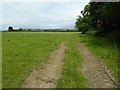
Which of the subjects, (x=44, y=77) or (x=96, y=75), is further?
(x=96, y=75)

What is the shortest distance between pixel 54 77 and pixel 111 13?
22.1m

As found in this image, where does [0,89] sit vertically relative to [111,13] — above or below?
below

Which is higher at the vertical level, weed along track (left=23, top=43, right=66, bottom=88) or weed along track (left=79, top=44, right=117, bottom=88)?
weed along track (left=79, top=44, right=117, bottom=88)

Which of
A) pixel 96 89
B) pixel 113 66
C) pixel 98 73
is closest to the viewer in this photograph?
pixel 96 89

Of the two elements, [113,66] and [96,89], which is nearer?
[96,89]

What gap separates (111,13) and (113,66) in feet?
60.9

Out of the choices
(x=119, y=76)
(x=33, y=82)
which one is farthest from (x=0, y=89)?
(x=119, y=76)

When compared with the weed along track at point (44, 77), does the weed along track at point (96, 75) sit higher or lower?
higher

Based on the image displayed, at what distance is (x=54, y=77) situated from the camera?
512 inches

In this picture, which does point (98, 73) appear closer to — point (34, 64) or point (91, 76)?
point (91, 76)

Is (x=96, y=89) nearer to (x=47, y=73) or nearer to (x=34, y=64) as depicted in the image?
(x=47, y=73)

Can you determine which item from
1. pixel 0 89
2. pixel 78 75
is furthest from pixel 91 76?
pixel 0 89

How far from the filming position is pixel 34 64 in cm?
1700

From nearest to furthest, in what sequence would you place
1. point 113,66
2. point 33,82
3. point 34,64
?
point 33,82 < point 113,66 < point 34,64
